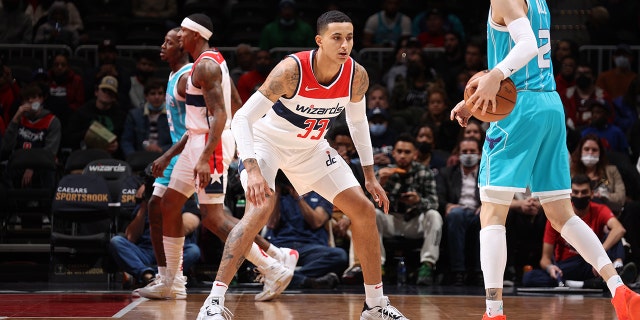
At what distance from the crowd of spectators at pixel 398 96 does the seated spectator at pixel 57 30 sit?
2 centimetres

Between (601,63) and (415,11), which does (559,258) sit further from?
(415,11)

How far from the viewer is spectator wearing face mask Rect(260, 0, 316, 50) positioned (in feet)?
43.5

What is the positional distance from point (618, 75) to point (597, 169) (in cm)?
313

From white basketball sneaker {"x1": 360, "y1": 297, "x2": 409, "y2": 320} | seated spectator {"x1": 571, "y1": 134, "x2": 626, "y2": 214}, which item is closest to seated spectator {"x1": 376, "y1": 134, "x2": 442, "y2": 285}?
seated spectator {"x1": 571, "y1": 134, "x2": 626, "y2": 214}

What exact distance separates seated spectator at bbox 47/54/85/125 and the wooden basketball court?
4395mm

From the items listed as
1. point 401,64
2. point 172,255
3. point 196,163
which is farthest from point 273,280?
A: point 401,64

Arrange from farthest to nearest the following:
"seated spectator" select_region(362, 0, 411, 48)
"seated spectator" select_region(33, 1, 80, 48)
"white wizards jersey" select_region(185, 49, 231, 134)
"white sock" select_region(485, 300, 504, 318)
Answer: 1. "seated spectator" select_region(362, 0, 411, 48)
2. "seated spectator" select_region(33, 1, 80, 48)
3. "white wizards jersey" select_region(185, 49, 231, 134)
4. "white sock" select_region(485, 300, 504, 318)

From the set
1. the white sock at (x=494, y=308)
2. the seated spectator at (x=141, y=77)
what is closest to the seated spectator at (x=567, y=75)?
the seated spectator at (x=141, y=77)

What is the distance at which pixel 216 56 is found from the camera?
716 cm

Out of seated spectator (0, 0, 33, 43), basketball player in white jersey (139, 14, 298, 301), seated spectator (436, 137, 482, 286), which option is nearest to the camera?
basketball player in white jersey (139, 14, 298, 301)

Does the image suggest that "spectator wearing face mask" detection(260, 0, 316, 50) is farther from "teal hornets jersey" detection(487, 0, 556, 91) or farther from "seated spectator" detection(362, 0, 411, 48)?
"teal hornets jersey" detection(487, 0, 556, 91)

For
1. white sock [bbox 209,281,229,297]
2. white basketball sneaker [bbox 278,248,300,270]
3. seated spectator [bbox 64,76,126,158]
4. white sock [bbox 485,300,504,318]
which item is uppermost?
seated spectator [bbox 64,76,126,158]

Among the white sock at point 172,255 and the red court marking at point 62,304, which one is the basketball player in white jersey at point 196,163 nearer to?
the white sock at point 172,255

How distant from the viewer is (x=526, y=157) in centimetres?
497
